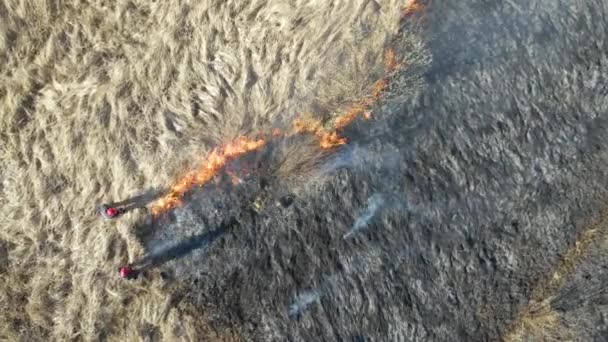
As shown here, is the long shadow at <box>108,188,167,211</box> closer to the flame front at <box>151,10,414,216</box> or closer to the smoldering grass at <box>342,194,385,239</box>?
the flame front at <box>151,10,414,216</box>

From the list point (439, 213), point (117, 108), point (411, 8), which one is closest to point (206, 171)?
point (117, 108)

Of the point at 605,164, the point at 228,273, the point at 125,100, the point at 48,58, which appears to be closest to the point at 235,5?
the point at 125,100

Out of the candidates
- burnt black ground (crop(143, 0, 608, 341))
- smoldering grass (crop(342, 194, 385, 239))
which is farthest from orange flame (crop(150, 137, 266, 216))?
smoldering grass (crop(342, 194, 385, 239))

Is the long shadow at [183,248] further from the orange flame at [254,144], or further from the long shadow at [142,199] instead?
the long shadow at [142,199]

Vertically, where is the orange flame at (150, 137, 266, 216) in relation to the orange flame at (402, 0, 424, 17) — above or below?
below

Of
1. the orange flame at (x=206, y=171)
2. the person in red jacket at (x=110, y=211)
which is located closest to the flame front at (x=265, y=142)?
Answer: the orange flame at (x=206, y=171)

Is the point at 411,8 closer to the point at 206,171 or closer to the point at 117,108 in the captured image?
the point at 206,171
